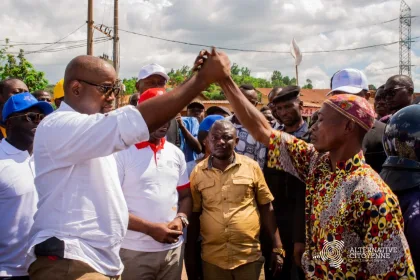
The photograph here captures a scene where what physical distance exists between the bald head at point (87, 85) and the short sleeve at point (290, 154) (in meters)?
1.14

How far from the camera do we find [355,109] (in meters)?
2.52

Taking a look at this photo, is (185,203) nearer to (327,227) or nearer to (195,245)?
(195,245)

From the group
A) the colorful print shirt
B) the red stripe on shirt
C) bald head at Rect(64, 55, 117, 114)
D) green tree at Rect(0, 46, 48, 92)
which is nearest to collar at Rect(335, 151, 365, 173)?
the colorful print shirt

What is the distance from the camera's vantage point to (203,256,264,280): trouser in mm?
3836

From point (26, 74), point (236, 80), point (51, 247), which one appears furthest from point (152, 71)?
point (236, 80)

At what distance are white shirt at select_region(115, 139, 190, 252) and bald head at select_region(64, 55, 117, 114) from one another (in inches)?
44.7

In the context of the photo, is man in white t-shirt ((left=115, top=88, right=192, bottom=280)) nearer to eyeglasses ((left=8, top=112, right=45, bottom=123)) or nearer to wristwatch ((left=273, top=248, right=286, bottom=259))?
eyeglasses ((left=8, top=112, right=45, bottom=123))

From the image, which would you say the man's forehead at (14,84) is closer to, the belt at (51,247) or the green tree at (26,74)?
the belt at (51,247)

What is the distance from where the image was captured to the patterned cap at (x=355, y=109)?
251cm

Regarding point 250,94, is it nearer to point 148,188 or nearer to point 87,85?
point 148,188

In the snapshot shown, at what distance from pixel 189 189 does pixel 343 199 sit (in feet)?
5.80

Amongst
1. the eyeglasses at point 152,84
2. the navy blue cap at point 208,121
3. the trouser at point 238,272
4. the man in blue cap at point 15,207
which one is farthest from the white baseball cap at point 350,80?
the man in blue cap at point 15,207

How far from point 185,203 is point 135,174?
2.03ft

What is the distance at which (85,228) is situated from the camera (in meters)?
2.13
